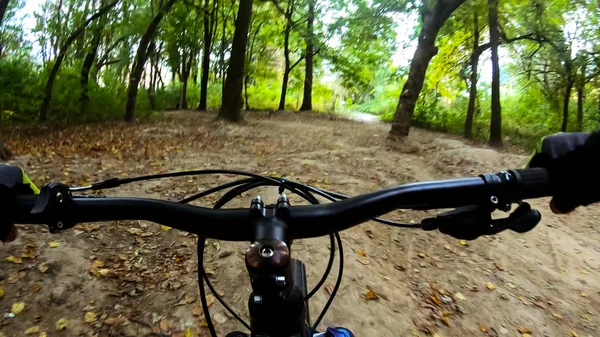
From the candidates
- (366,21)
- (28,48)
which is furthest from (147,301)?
(28,48)

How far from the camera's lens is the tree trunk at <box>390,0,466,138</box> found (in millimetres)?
9352

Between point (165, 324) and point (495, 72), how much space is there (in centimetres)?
1240

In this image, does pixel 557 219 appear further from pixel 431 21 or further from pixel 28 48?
pixel 28 48

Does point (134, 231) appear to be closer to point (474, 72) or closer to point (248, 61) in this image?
point (474, 72)

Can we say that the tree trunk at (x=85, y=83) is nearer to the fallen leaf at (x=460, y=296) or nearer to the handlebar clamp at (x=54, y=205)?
the fallen leaf at (x=460, y=296)

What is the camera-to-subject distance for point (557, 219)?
678 centimetres

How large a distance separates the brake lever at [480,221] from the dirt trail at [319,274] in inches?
96.7

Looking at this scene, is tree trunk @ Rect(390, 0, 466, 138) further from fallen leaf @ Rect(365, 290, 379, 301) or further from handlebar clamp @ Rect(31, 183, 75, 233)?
handlebar clamp @ Rect(31, 183, 75, 233)

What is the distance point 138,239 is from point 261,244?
3931 mm

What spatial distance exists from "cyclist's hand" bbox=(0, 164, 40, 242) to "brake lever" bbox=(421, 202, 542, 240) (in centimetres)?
109

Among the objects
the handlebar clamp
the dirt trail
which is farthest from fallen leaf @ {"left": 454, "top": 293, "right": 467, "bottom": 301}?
the handlebar clamp

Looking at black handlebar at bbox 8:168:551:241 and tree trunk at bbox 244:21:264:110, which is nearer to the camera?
black handlebar at bbox 8:168:551:241

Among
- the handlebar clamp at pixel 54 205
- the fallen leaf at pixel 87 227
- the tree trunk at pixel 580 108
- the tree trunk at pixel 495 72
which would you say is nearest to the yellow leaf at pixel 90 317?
the fallen leaf at pixel 87 227

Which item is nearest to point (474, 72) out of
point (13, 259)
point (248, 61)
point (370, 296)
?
point (248, 61)
